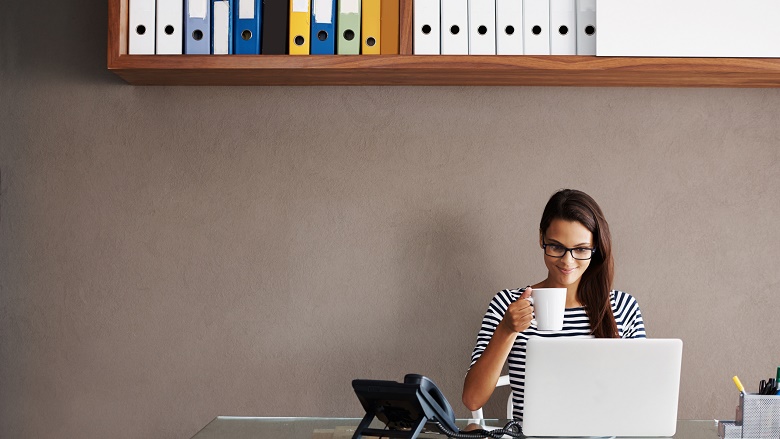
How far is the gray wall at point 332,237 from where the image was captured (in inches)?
108

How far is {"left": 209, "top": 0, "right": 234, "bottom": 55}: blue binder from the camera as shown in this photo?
2504 millimetres

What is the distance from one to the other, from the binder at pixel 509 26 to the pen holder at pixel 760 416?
1.18 m

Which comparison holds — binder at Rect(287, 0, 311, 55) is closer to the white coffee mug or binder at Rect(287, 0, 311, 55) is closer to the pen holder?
the white coffee mug

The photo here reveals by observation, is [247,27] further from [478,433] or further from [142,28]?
[478,433]

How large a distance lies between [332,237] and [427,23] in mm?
753

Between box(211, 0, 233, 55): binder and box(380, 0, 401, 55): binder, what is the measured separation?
1.50 feet

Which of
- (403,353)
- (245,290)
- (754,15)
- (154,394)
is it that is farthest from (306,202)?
(754,15)

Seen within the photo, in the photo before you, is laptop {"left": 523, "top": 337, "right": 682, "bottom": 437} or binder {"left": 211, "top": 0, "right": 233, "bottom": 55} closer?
laptop {"left": 523, "top": 337, "right": 682, "bottom": 437}

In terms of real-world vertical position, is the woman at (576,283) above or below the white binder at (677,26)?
below

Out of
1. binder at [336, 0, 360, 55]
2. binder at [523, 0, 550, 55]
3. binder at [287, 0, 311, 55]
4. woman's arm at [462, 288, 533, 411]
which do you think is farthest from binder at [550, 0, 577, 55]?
woman's arm at [462, 288, 533, 411]

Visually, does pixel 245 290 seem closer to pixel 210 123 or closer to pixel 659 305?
pixel 210 123

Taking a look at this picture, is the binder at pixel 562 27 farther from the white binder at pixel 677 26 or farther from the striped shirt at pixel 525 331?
the striped shirt at pixel 525 331

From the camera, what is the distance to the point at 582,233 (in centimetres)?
233

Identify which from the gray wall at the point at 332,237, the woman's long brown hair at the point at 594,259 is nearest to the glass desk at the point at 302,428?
the woman's long brown hair at the point at 594,259
